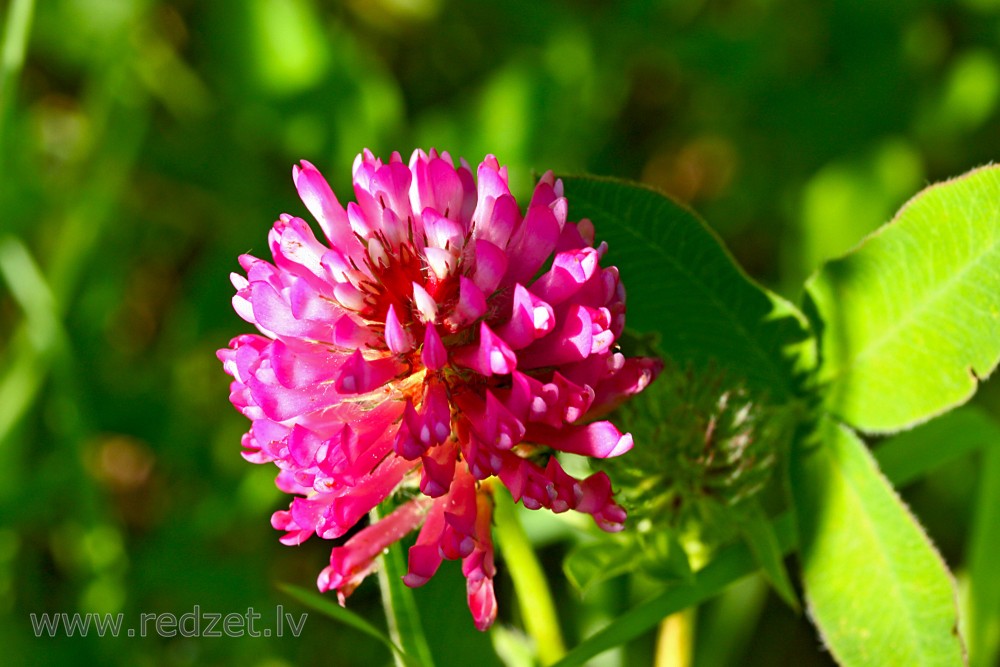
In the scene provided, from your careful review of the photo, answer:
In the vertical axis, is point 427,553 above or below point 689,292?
below

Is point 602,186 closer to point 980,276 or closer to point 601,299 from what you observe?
point 601,299

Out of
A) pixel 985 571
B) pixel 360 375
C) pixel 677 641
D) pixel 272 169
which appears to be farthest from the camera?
pixel 272 169

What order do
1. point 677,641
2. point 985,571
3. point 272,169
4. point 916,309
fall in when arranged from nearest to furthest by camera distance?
point 916,309
point 677,641
point 985,571
point 272,169

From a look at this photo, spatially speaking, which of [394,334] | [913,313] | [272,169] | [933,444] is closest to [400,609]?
[394,334]

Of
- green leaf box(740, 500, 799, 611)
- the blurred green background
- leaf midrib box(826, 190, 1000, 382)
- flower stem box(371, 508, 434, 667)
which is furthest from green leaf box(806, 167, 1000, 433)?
the blurred green background

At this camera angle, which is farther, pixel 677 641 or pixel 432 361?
pixel 677 641

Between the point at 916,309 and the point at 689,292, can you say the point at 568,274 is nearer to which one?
the point at 689,292

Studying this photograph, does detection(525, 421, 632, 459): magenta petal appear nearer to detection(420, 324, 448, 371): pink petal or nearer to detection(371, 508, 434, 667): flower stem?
detection(420, 324, 448, 371): pink petal

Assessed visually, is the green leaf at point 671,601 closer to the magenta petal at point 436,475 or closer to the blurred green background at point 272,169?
the magenta petal at point 436,475

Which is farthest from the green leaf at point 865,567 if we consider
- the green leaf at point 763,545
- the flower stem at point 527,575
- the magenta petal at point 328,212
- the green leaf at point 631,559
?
the magenta petal at point 328,212
